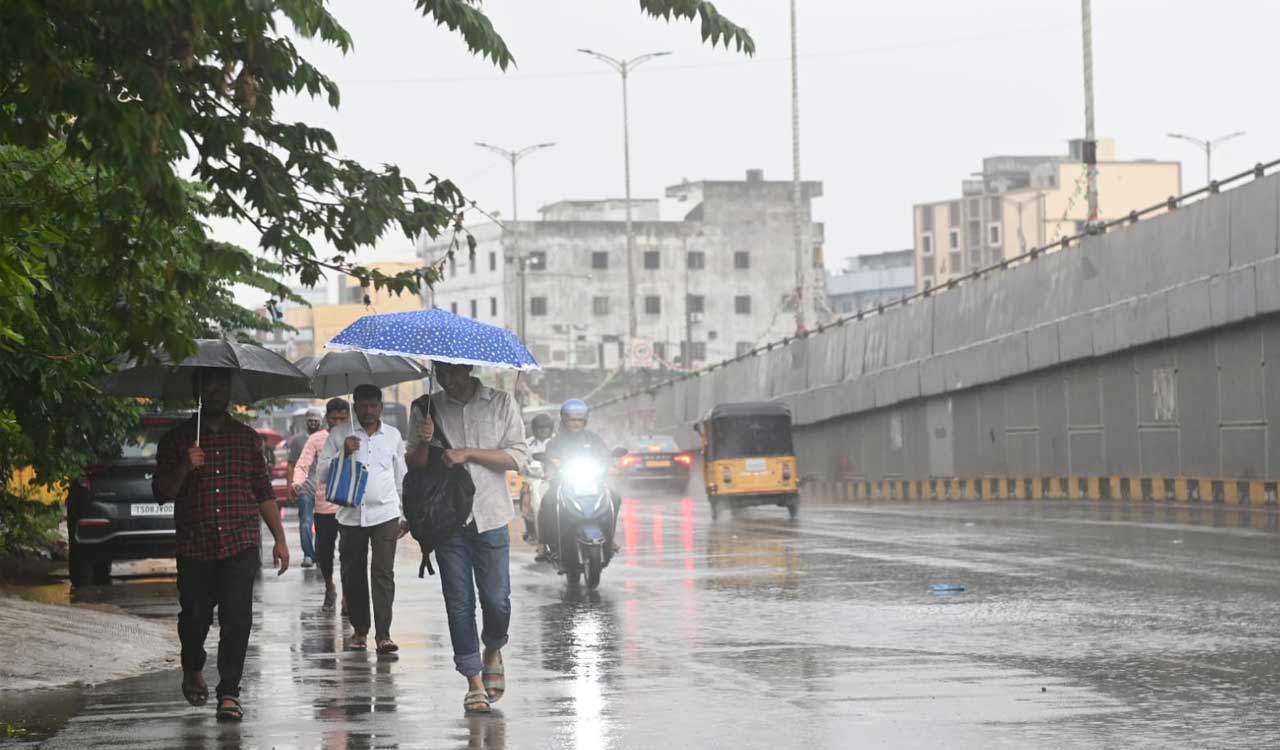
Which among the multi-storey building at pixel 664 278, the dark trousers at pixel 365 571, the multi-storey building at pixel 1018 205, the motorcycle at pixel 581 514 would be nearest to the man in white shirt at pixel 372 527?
the dark trousers at pixel 365 571

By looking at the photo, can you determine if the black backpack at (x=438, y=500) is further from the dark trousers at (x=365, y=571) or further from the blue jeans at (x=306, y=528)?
the blue jeans at (x=306, y=528)

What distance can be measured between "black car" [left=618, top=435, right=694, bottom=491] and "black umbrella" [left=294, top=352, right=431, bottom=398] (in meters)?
33.2

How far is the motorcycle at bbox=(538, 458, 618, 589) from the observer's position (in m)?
18.9

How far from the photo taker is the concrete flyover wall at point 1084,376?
3247 cm

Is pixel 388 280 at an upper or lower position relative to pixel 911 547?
upper

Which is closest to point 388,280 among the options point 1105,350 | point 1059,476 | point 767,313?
point 1105,350

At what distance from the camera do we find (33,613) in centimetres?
1543

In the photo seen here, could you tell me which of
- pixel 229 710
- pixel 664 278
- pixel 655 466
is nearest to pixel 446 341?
pixel 229 710

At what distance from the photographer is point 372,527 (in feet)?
45.7

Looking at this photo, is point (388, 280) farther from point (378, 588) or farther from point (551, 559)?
point (551, 559)

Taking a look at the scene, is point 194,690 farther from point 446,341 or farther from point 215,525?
point 446,341

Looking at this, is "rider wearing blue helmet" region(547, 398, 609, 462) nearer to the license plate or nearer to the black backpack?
the license plate

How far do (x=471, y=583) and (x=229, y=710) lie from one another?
136cm

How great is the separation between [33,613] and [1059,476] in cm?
2830
